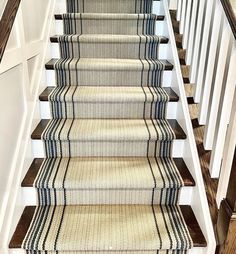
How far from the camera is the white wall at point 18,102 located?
4.30 ft

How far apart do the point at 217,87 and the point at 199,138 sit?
13.1 inches

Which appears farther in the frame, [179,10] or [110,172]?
[179,10]

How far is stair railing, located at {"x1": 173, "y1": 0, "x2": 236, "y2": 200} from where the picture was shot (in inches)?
49.6

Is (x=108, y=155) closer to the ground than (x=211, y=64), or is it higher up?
closer to the ground

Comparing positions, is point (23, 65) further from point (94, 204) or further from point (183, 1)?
point (183, 1)

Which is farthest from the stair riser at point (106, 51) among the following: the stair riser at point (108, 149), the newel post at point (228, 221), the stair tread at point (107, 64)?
the newel post at point (228, 221)

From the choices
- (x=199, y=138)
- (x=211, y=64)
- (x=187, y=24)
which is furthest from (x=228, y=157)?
(x=187, y=24)

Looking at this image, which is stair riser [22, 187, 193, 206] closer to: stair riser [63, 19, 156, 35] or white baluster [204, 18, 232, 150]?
white baluster [204, 18, 232, 150]

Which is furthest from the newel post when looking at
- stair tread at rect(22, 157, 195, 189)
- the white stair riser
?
the white stair riser

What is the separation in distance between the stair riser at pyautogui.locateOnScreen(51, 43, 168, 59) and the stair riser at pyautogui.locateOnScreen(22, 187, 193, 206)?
113 cm

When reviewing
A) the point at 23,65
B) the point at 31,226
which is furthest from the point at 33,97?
the point at 31,226

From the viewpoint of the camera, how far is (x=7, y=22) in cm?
112

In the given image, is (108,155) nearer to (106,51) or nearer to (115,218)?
(115,218)

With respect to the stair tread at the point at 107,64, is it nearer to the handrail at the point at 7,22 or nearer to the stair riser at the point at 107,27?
the stair riser at the point at 107,27
